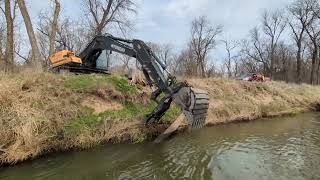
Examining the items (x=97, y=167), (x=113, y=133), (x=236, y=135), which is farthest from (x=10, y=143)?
(x=236, y=135)

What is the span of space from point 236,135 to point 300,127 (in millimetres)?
4378

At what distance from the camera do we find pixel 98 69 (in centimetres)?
1672

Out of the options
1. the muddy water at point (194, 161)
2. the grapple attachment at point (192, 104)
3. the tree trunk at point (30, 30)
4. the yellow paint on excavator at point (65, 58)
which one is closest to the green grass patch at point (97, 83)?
the yellow paint on excavator at point (65, 58)

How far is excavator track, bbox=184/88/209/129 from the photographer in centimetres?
1127

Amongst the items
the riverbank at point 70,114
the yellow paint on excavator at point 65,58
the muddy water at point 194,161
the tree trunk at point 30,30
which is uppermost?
the tree trunk at point 30,30

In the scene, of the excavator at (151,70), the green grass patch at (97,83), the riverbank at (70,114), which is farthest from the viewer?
the green grass patch at (97,83)

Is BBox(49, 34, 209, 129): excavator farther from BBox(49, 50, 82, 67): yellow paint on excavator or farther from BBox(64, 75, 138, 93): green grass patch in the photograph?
BBox(64, 75, 138, 93): green grass patch

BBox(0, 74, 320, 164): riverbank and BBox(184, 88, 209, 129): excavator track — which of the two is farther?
BBox(184, 88, 209, 129): excavator track

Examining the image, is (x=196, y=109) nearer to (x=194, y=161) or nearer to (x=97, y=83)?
(x=194, y=161)

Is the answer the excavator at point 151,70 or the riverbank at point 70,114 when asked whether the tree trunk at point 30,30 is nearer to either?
the excavator at point 151,70

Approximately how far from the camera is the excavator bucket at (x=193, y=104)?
11273 mm

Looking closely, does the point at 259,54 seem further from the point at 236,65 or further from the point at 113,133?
the point at 113,133

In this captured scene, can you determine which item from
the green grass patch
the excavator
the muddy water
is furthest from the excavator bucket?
the green grass patch

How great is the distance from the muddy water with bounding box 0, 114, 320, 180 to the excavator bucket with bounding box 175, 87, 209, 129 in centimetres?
114
